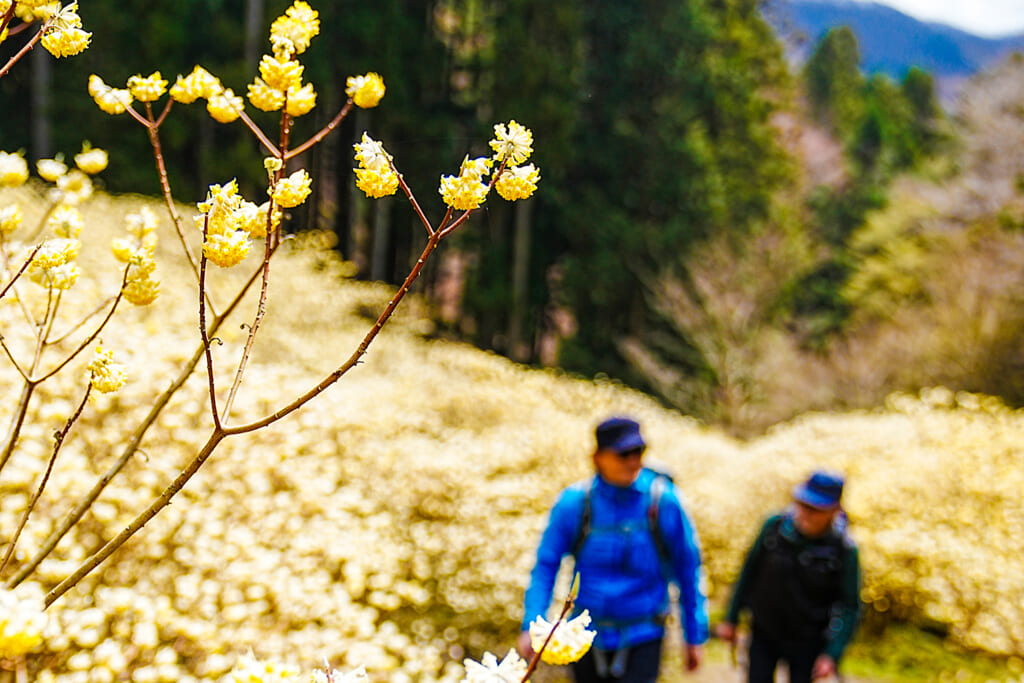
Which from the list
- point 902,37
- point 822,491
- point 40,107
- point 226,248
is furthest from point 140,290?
point 902,37

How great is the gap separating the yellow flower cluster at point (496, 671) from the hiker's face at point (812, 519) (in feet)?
6.07

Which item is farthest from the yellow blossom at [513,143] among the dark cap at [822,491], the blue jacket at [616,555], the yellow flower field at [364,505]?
the dark cap at [822,491]

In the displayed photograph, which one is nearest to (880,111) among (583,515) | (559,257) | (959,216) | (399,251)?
(959,216)

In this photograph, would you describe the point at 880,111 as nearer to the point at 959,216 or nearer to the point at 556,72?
the point at 959,216

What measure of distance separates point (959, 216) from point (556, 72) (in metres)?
7.39

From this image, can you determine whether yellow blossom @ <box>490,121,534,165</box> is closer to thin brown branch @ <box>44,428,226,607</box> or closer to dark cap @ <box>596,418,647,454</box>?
thin brown branch @ <box>44,428,226,607</box>

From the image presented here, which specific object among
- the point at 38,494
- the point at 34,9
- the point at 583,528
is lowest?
the point at 583,528

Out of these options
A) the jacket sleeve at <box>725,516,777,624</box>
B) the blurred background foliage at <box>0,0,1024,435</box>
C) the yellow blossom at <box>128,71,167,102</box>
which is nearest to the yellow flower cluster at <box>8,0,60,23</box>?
the yellow blossom at <box>128,71,167,102</box>

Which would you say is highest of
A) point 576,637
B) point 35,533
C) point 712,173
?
point 712,173

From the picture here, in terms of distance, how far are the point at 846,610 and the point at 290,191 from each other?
7.70 ft

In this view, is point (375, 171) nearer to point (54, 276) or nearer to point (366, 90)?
point (366, 90)

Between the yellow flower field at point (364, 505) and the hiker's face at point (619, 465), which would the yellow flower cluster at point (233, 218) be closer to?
the yellow flower field at point (364, 505)

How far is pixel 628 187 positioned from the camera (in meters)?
14.1

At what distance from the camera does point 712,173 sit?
45.0 feet
